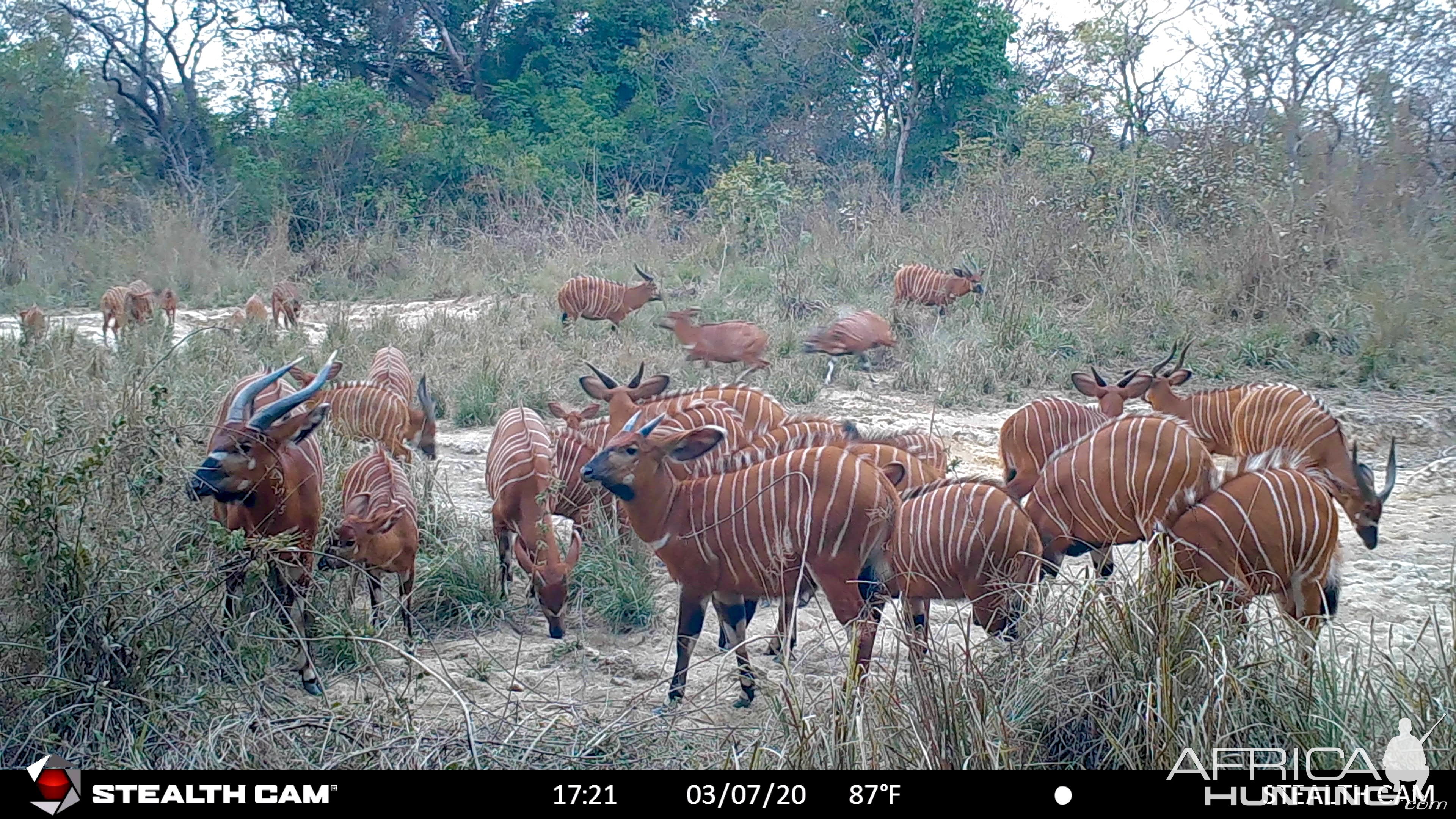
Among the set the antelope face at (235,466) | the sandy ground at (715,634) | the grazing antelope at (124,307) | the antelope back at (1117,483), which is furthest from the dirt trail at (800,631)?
the grazing antelope at (124,307)

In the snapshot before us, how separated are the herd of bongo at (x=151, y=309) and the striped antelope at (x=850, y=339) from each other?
543 cm

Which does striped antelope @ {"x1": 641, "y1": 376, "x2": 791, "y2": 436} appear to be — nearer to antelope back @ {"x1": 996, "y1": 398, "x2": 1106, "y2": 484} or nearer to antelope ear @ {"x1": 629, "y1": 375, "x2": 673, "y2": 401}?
antelope ear @ {"x1": 629, "y1": 375, "x2": 673, "y2": 401}

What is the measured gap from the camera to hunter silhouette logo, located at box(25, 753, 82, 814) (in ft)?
9.28

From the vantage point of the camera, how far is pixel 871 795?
267 cm

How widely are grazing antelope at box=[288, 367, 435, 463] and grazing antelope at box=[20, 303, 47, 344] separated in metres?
1.71

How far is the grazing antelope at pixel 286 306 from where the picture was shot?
1199cm

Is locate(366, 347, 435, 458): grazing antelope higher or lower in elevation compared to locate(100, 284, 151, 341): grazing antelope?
lower

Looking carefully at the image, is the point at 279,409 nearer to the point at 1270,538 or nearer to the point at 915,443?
the point at 915,443

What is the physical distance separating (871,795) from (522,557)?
7.85 ft

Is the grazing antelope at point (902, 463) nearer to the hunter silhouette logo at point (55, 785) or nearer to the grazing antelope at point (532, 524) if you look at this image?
the grazing antelope at point (532, 524)

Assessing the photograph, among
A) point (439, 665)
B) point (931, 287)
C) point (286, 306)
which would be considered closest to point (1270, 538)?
point (439, 665)

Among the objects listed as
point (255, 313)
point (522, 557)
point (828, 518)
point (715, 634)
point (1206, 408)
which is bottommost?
point (715, 634)

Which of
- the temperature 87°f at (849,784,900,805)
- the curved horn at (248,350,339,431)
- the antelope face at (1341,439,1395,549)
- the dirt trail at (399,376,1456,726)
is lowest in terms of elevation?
the dirt trail at (399,376,1456,726)

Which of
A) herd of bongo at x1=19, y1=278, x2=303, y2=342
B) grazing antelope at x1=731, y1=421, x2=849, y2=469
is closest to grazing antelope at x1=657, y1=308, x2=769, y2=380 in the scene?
grazing antelope at x1=731, y1=421, x2=849, y2=469
